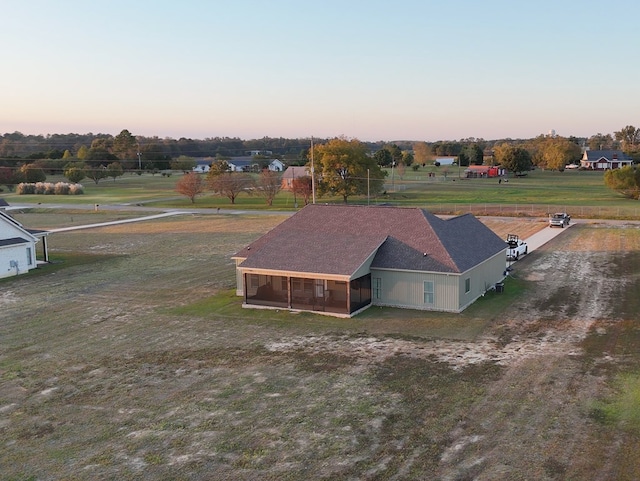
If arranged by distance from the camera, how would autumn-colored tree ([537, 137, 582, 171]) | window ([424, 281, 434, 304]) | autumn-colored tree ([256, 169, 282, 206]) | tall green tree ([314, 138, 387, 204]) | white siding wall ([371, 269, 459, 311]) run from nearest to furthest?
white siding wall ([371, 269, 459, 311]), window ([424, 281, 434, 304]), tall green tree ([314, 138, 387, 204]), autumn-colored tree ([256, 169, 282, 206]), autumn-colored tree ([537, 137, 582, 171])

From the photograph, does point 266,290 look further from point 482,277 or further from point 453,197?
point 453,197

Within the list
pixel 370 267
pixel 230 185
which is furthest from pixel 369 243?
pixel 230 185

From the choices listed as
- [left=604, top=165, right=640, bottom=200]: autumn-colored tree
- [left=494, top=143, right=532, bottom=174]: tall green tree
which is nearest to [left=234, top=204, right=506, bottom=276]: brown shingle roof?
[left=604, top=165, right=640, bottom=200]: autumn-colored tree

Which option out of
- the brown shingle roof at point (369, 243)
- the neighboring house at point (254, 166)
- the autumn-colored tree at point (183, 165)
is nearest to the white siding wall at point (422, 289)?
the brown shingle roof at point (369, 243)

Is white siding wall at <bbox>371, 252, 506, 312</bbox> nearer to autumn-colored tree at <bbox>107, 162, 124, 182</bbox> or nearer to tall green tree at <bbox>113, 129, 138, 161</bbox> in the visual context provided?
autumn-colored tree at <bbox>107, 162, 124, 182</bbox>

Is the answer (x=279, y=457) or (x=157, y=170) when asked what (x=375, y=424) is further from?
(x=157, y=170)

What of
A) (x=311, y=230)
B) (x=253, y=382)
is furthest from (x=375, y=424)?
(x=311, y=230)
